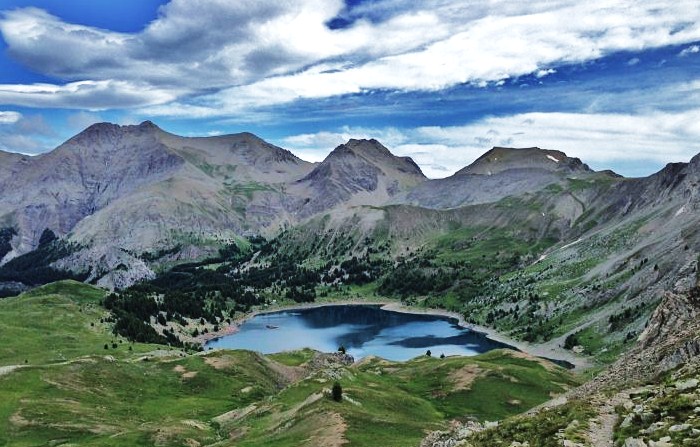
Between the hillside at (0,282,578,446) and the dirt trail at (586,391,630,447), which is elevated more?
the dirt trail at (586,391,630,447)

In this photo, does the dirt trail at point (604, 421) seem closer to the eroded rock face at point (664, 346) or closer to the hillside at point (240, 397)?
the eroded rock face at point (664, 346)

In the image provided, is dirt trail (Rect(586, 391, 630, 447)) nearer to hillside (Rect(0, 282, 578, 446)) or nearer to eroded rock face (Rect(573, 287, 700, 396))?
eroded rock face (Rect(573, 287, 700, 396))

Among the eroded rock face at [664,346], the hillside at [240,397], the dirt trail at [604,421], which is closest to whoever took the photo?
the dirt trail at [604,421]

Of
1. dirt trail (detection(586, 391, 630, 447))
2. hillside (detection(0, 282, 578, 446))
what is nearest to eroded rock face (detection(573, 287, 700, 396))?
dirt trail (detection(586, 391, 630, 447))

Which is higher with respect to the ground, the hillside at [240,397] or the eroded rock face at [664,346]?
the eroded rock face at [664,346]

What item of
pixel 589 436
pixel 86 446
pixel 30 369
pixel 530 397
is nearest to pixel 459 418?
pixel 530 397

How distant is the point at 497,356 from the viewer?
14300 centimetres

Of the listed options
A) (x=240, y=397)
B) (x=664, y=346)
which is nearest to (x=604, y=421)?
(x=664, y=346)

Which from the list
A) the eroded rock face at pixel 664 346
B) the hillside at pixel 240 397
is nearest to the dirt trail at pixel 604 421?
the eroded rock face at pixel 664 346

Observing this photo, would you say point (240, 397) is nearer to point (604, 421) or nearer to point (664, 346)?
point (664, 346)

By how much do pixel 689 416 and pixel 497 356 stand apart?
4676 inches

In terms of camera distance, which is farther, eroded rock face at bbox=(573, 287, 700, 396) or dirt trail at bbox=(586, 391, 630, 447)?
eroded rock face at bbox=(573, 287, 700, 396)

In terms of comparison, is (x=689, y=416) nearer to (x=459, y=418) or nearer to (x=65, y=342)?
(x=459, y=418)

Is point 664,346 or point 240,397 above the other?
point 664,346
